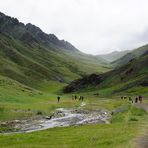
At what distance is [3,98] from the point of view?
102562 millimetres

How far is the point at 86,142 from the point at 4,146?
8.44 meters

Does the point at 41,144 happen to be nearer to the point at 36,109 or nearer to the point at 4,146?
the point at 4,146

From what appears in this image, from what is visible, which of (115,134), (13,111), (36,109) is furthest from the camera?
(36,109)

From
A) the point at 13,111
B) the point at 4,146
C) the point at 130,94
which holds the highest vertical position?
the point at 130,94

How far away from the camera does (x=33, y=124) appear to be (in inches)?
2707

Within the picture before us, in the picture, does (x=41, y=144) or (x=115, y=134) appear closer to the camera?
(x=41, y=144)

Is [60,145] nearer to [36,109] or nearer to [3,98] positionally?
[36,109]

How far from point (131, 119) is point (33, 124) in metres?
17.0

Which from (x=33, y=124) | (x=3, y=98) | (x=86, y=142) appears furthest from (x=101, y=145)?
(x=3, y=98)

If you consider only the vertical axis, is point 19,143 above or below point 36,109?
below

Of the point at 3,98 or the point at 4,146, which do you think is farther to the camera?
the point at 3,98

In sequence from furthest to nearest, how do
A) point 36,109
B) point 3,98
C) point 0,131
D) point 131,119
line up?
point 3,98 → point 36,109 → point 131,119 → point 0,131

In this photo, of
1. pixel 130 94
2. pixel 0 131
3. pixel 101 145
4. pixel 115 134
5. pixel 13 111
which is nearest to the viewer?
pixel 101 145

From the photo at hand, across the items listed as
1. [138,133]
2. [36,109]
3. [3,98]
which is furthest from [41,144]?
[3,98]
